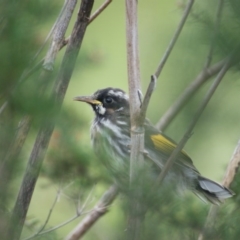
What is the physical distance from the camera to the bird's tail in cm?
318

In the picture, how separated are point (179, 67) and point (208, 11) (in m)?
0.35

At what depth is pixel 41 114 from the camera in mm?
1482

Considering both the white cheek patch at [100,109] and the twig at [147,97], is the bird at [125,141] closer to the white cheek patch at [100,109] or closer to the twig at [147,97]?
the white cheek patch at [100,109]

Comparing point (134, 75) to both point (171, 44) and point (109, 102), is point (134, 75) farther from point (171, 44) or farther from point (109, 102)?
point (109, 102)

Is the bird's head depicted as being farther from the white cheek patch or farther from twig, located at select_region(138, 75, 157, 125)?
twig, located at select_region(138, 75, 157, 125)

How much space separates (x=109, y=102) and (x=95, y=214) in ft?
4.08

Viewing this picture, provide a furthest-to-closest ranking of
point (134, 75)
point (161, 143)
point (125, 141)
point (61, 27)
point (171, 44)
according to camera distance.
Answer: point (125, 141), point (161, 143), point (61, 27), point (134, 75), point (171, 44)

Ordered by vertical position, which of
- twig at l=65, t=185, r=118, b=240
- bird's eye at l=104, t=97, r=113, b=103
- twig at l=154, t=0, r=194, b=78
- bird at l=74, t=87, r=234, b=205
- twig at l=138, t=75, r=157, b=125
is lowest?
twig at l=65, t=185, r=118, b=240

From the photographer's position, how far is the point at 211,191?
3.75 metres

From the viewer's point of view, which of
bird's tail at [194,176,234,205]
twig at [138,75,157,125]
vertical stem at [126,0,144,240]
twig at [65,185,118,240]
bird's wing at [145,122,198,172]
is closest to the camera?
twig at [138,75,157,125]

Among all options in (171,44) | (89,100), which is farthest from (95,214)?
(171,44)

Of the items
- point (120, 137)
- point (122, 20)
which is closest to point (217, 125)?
point (120, 137)

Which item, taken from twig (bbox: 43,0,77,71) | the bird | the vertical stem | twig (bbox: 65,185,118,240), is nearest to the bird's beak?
the bird

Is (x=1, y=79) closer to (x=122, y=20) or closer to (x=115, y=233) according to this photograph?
(x=115, y=233)
